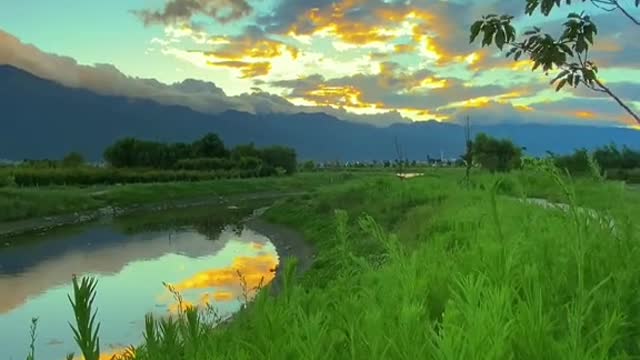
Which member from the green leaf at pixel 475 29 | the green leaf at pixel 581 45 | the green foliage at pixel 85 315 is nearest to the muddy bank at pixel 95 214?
the green leaf at pixel 475 29

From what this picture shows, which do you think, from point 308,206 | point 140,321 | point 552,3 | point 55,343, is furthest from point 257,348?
point 308,206

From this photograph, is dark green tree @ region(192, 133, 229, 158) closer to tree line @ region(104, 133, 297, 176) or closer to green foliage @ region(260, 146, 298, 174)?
tree line @ region(104, 133, 297, 176)

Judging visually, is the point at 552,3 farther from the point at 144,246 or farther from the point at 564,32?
the point at 144,246

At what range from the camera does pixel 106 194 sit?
205ft

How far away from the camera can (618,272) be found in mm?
3889

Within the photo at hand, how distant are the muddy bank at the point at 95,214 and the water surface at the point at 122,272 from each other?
225 cm

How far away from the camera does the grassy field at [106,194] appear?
4901 cm

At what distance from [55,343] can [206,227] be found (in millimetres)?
30570

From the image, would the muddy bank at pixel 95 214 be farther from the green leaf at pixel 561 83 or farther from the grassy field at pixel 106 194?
the green leaf at pixel 561 83

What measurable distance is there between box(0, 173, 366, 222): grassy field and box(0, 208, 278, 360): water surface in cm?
514

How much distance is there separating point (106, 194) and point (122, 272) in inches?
1405

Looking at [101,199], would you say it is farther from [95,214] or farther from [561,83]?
[561,83]

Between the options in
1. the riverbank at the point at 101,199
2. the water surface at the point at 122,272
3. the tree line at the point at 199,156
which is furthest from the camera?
the tree line at the point at 199,156

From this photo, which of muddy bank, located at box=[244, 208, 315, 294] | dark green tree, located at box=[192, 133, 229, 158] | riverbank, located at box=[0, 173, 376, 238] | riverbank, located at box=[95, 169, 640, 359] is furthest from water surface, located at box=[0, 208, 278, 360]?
dark green tree, located at box=[192, 133, 229, 158]
